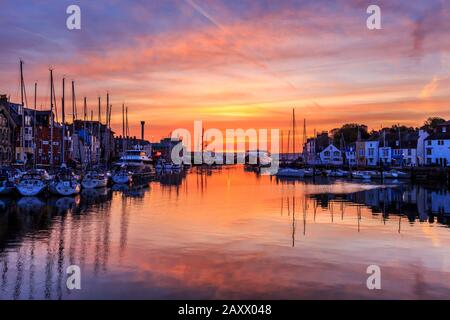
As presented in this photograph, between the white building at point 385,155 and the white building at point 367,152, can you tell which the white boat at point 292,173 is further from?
the white building at point 367,152

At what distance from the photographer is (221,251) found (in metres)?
30.3

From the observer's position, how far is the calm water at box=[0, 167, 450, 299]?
2166 centimetres

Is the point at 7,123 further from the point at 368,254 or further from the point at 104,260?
the point at 368,254

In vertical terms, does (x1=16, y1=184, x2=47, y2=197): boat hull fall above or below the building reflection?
above

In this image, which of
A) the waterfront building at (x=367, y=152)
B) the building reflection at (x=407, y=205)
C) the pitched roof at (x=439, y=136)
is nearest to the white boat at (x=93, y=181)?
the building reflection at (x=407, y=205)

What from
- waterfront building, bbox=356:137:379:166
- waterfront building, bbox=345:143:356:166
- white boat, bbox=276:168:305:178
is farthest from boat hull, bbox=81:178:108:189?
waterfront building, bbox=345:143:356:166

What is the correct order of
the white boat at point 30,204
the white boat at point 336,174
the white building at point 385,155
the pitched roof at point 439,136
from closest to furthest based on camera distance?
the white boat at point 30,204 < the pitched roof at point 439,136 < the white boat at point 336,174 < the white building at point 385,155

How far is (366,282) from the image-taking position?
74.8ft

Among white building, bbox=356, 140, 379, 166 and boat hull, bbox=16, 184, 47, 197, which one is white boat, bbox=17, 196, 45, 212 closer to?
boat hull, bbox=16, 184, 47, 197

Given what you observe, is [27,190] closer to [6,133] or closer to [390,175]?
[6,133]

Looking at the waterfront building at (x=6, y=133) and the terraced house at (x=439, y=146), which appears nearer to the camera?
the waterfront building at (x=6, y=133)

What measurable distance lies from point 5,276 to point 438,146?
129963 mm

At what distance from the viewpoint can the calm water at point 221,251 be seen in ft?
71.1

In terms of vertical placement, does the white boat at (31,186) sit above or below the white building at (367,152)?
below
